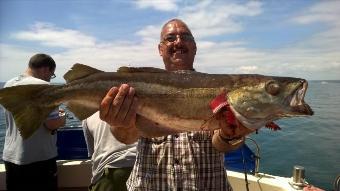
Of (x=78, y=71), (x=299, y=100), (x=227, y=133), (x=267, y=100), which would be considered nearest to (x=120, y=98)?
(x=78, y=71)

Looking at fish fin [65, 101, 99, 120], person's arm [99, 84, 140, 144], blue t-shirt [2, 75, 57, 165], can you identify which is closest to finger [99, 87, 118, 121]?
person's arm [99, 84, 140, 144]

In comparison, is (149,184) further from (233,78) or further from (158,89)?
(233,78)

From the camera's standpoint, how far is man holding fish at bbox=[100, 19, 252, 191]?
350 cm

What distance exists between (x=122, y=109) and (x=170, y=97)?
1.77 feet

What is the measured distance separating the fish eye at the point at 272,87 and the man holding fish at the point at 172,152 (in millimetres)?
453

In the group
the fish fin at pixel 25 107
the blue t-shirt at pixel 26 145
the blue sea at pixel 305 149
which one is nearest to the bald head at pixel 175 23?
the fish fin at pixel 25 107

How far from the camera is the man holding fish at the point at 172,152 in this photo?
3496 millimetres

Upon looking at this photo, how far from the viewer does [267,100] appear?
336 cm

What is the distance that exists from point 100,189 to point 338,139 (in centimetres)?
2817

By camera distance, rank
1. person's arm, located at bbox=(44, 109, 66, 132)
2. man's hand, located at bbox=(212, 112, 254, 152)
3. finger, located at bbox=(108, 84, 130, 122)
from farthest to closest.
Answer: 1. person's arm, located at bbox=(44, 109, 66, 132)
2. finger, located at bbox=(108, 84, 130, 122)
3. man's hand, located at bbox=(212, 112, 254, 152)

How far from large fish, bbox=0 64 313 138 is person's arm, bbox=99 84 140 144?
0.08 m

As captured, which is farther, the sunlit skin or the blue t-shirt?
the blue t-shirt

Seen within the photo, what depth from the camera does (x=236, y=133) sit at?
137 inches

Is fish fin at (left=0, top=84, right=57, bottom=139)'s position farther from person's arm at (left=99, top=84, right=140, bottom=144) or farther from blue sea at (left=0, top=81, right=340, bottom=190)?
A: blue sea at (left=0, top=81, right=340, bottom=190)
